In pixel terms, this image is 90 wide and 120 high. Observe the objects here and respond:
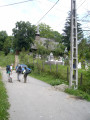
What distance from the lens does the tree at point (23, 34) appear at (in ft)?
145

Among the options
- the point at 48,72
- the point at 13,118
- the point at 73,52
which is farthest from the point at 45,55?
the point at 13,118

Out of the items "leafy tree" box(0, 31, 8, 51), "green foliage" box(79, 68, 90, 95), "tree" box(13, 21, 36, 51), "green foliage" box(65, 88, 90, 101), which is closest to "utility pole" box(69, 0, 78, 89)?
"green foliage" box(79, 68, 90, 95)

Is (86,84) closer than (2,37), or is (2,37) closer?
(86,84)

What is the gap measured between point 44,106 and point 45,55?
2537 cm

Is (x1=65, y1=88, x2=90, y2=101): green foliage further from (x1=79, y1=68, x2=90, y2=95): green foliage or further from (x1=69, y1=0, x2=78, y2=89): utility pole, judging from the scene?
(x1=69, y1=0, x2=78, y2=89): utility pole

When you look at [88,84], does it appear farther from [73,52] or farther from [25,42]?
[25,42]

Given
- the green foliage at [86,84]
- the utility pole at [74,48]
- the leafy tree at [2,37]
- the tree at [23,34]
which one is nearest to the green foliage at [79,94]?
the green foliage at [86,84]

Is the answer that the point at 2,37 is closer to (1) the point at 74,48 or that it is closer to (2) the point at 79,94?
(1) the point at 74,48

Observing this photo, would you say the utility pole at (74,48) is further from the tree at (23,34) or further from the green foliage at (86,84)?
the tree at (23,34)

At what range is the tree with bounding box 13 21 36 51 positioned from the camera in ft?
145

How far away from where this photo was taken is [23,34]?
44.5 metres

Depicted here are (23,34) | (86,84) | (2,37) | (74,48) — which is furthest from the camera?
(2,37)

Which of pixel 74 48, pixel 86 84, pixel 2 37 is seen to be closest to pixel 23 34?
pixel 2 37

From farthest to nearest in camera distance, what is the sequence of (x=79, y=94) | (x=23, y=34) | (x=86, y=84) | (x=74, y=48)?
1. (x=23, y=34)
2. (x=74, y=48)
3. (x=86, y=84)
4. (x=79, y=94)
